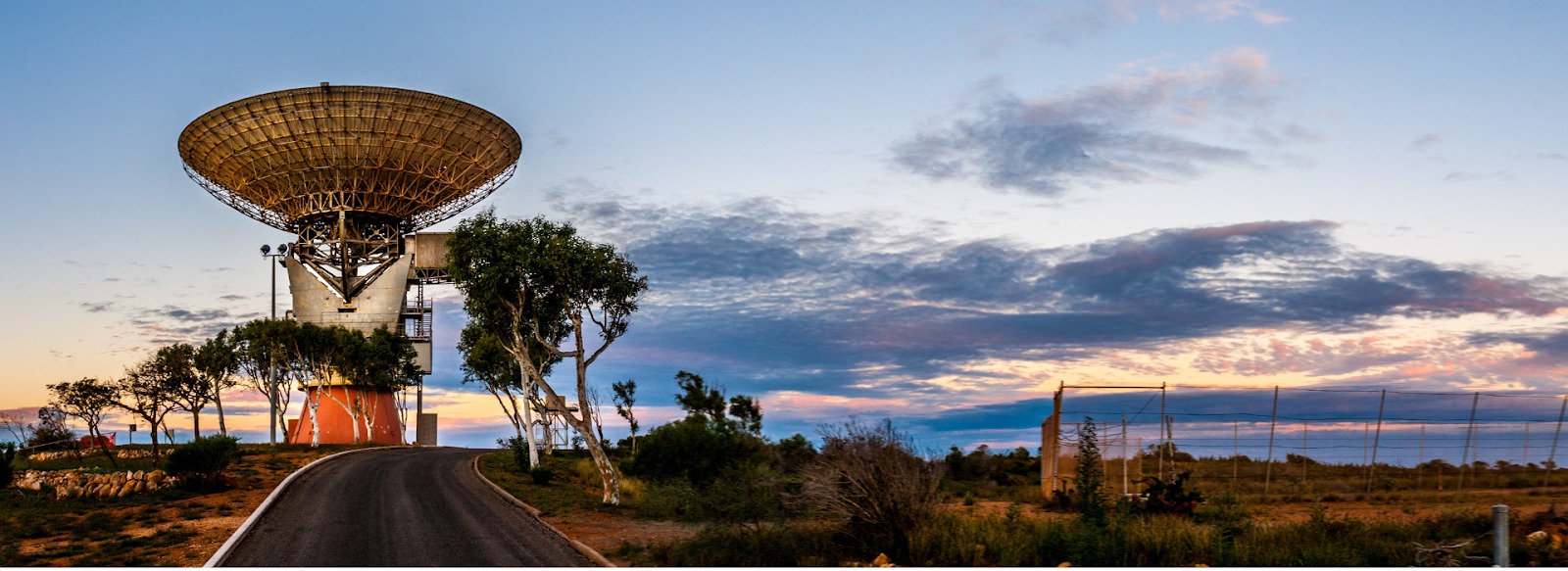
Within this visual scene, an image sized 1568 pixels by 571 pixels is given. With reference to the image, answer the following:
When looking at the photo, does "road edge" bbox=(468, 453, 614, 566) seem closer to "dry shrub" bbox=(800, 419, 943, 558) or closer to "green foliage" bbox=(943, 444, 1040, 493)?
"dry shrub" bbox=(800, 419, 943, 558)

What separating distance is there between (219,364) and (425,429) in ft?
60.3

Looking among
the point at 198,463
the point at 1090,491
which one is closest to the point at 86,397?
the point at 198,463

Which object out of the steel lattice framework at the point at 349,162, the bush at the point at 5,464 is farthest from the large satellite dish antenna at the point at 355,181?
the bush at the point at 5,464

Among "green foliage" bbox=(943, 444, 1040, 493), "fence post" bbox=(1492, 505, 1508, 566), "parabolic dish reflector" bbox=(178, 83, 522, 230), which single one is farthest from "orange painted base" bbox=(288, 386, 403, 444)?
"fence post" bbox=(1492, 505, 1508, 566)

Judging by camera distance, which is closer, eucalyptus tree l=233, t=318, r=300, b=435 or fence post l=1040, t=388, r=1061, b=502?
fence post l=1040, t=388, r=1061, b=502

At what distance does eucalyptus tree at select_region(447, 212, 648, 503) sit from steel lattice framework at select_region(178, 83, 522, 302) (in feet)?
110

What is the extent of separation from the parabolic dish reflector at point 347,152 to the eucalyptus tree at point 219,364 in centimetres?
1004

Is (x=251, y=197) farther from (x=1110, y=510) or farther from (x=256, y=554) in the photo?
(x=1110, y=510)

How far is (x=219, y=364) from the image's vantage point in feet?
198

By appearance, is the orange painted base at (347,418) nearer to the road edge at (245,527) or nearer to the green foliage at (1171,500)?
the road edge at (245,527)

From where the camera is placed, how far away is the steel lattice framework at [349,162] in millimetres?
60156

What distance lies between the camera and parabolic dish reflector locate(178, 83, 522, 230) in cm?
6006

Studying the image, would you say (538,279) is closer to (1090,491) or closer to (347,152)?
(1090,491)

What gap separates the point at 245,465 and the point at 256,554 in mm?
23013
